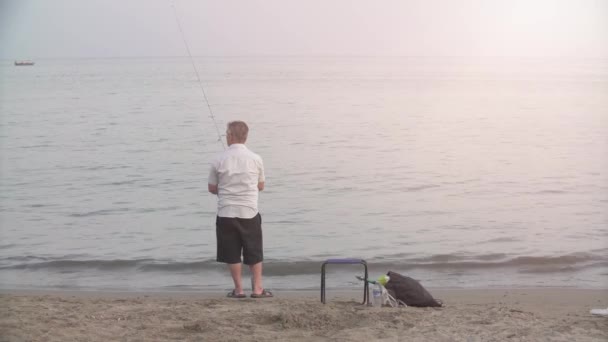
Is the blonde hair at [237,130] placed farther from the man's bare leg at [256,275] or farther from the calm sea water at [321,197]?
the calm sea water at [321,197]

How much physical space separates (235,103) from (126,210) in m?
24.8

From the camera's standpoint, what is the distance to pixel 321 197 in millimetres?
13953

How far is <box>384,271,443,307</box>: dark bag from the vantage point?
21.2 feet

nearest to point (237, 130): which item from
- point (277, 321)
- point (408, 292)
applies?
point (277, 321)

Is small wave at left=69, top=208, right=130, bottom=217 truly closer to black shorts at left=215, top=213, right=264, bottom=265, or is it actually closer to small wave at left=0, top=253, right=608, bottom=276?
small wave at left=0, top=253, right=608, bottom=276

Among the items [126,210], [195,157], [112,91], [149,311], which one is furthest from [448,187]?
[112,91]

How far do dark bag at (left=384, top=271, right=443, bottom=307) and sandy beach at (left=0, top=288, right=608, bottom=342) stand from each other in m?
0.17

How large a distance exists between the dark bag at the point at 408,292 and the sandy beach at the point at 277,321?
0.56ft

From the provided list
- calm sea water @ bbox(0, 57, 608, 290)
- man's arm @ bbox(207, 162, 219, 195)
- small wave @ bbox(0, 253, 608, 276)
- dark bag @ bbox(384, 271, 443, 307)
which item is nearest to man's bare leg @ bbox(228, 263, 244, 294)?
man's arm @ bbox(207, 162, 219, 195)

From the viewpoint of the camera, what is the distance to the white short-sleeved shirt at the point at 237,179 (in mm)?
6301

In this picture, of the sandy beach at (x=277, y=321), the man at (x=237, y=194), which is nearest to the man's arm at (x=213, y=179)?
the man at (x=237, y=194)

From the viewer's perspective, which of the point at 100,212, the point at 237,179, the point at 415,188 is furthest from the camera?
the point at 415,188

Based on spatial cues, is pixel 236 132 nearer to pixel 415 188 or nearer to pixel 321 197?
pixel 321 197

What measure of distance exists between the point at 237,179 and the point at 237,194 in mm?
121
